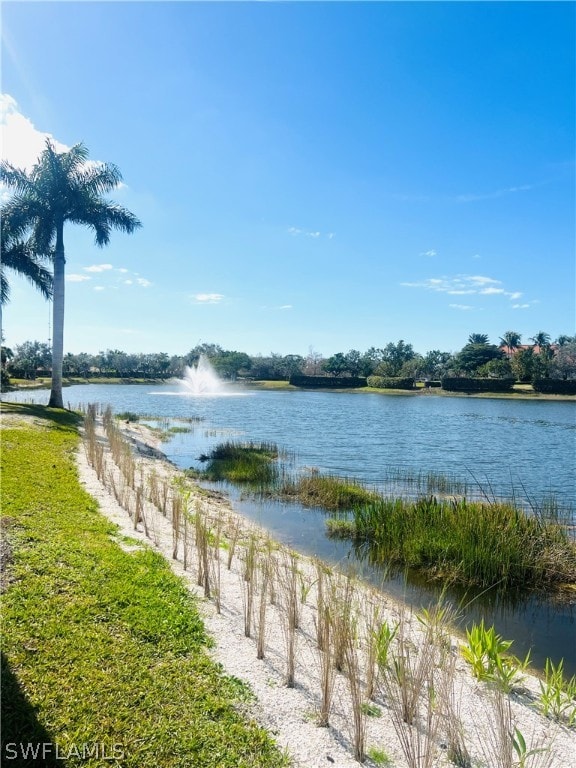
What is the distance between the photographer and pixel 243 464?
16.4 metres

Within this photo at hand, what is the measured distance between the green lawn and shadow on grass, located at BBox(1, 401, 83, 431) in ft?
42.5

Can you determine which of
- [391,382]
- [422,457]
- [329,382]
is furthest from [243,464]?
[329,382]

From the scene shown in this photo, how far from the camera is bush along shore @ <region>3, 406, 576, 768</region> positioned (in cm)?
320

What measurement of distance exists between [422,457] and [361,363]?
80968 millimetres

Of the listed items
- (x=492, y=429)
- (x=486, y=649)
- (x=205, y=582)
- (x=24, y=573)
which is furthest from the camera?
(x=492, y=429)

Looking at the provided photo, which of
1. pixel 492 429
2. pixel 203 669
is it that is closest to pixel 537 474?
pixel 492 429

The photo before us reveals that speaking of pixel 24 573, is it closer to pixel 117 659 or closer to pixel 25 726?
pixel 117 659

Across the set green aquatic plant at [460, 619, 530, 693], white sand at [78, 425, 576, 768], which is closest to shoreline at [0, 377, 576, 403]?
white sand at [78, 425, 576, 768]

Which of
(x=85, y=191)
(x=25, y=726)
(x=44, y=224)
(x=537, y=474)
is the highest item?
(x=85, y=191)

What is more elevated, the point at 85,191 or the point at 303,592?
the point at 85,191

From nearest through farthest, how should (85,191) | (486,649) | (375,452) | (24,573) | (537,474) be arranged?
(486,649)
(24,573)
(537,474)
(375,452)
(85,191)

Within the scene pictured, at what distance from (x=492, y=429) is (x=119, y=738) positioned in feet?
102

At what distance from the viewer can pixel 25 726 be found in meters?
3.07

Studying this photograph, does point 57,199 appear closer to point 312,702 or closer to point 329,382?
point 312,702
